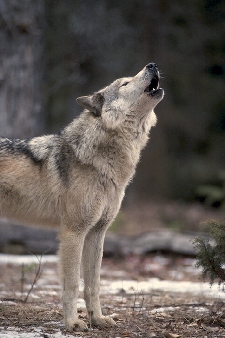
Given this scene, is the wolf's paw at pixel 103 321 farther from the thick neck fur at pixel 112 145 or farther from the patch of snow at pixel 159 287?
the patch of snow at pixel 159 287

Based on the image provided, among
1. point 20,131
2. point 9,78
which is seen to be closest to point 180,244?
point 20,131

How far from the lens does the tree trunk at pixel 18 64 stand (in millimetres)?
10320

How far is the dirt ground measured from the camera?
4934mm

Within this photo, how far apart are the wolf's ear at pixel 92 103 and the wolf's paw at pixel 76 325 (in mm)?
2159

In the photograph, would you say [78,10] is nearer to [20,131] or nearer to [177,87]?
[177,87]

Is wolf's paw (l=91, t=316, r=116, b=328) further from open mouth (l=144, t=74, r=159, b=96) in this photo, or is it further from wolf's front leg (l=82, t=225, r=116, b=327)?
A: open mouth (l=144, t=74, r=159, b=96)

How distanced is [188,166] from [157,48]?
4.99 metres

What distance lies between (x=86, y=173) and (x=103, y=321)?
1502 millimetres

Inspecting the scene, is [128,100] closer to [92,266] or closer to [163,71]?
[92,266]

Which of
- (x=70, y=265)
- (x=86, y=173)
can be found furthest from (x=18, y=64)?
(x=70, y=265)

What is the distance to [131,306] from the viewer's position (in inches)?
244

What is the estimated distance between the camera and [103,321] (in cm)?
529

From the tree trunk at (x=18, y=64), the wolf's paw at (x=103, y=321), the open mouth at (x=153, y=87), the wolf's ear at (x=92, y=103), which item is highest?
the tree trunk at (x=18, y=64)

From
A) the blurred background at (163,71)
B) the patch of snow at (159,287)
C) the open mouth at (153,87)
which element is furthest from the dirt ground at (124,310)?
the blurred background at (163,71)
